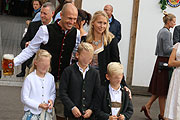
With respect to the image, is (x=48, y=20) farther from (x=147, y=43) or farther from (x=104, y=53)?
(x=147, y=43)

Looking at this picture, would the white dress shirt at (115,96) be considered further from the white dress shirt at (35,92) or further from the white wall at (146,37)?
the white wall at (146,37)

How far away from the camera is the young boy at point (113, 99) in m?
5.07

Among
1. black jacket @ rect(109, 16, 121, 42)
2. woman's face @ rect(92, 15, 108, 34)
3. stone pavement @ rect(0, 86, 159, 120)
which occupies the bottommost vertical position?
stone pavement @ rect(0, 86, 159, 120)

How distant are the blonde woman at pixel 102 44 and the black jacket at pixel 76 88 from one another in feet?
1.22

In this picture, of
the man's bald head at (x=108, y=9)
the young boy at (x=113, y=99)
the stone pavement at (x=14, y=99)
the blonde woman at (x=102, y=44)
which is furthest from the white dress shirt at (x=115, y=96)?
the man's bald head at (x=108, y=9)

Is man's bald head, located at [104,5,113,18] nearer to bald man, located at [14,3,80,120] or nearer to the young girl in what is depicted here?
bald man, located at [14,3,80,120]

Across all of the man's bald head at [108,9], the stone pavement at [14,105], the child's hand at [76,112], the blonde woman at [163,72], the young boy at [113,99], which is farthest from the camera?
the man's bald head at [108,9]

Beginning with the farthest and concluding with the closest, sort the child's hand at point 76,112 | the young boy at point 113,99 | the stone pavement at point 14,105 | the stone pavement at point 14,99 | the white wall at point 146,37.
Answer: the white wall at point 146,37
the stone pavement at point 14,99
the stone pavement at point 14,105
the young boy at point 113,99
the child's hand at point 76,112

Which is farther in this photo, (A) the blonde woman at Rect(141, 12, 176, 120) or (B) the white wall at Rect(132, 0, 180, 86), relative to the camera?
(B) the white wall at Rect(132, 0, 180, 86)

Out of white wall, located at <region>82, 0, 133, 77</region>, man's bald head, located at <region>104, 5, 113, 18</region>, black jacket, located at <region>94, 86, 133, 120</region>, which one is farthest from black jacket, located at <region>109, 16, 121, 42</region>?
black jacket, located at <region>94, 86, 133, 120</region>

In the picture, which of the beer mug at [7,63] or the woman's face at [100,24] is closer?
the beer mug at [7,63]

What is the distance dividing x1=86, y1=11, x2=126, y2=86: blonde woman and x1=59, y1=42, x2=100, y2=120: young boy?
13.8 inches

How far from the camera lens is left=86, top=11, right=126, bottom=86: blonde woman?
5484mm

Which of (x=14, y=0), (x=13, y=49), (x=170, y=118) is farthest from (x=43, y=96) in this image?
(x=14, y=0)
